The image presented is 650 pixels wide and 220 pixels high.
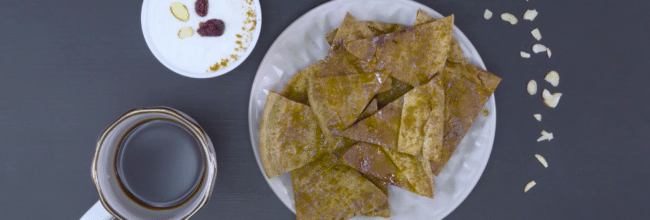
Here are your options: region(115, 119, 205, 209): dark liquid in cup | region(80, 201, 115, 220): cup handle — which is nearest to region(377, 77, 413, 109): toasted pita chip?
region(115, 119, 205, 209): dark liquid in cup

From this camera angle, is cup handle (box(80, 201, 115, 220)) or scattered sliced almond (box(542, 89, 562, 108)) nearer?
cup handle (box(80, 201, 115, 220))

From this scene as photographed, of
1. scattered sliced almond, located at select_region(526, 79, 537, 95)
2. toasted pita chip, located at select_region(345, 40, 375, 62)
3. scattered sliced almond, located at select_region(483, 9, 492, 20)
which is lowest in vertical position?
scattered sliced almond, located at select_region(526, 79, 537, 95)

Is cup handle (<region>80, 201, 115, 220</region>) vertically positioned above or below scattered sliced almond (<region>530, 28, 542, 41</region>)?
below

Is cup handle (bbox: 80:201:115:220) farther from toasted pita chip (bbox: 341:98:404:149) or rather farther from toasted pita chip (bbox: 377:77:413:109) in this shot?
toasted pita chip (bbox: 377:77:413:109)

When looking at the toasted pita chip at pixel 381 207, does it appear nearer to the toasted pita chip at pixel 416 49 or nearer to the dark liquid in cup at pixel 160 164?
the toasted pita chip at pixel 416 49

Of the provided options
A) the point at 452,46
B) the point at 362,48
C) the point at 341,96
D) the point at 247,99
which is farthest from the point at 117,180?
the point at 452,46

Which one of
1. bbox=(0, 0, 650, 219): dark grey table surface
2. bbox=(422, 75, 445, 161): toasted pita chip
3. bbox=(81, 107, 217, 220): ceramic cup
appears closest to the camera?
bbox=(81, 107, 217, 220): ceramic cup

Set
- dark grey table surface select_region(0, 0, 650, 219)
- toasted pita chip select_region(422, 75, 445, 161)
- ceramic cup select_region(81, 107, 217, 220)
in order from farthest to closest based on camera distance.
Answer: dark grey table surface select_region(0, 0, 650, 219) → toasted pita chip select_region(422, 75, 445, 161) → ceramic cup select_region(81, 107, 217, 220)

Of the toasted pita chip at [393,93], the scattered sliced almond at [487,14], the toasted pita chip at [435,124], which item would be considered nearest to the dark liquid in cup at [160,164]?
the toasted pita chip at [393,93]
